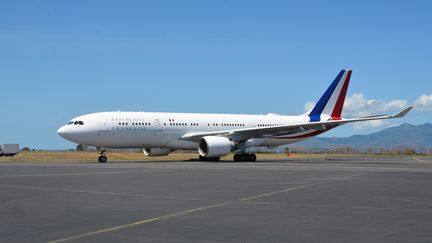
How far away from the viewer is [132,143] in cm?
3662

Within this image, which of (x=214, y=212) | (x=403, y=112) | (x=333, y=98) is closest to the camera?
(x=214, y=212)

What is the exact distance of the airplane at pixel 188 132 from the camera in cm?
3525

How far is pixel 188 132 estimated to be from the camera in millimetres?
39000

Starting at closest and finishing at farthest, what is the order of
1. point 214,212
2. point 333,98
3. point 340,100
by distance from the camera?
point 214,212
point 333,98
point 340,100

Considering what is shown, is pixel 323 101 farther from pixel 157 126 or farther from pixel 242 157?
pixel 157 126

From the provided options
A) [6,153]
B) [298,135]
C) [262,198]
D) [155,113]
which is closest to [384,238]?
[262,198]

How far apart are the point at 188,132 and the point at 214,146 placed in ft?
11.7

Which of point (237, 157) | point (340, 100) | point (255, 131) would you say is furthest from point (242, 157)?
point (340, 100)

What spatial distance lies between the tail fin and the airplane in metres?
2.10

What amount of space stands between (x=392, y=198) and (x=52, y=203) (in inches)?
299

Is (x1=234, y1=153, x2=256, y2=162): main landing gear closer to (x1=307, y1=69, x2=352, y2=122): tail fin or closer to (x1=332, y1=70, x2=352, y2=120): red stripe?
(x1=307, y1=69, x2=352, y2=122): tail fin

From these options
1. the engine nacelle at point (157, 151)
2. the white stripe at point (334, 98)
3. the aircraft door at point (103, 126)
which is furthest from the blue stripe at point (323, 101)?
the aircraft door at point (103, 126)

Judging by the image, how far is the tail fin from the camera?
46531 mm

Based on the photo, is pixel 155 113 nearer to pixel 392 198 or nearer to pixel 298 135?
pixel 298 135
